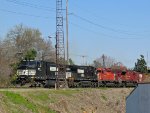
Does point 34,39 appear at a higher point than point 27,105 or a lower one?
higher

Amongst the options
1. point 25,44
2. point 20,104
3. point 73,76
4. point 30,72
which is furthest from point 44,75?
point 25,44

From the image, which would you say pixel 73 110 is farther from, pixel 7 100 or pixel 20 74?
pixel 20 74

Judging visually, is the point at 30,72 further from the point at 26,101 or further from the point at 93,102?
the point at 26,101

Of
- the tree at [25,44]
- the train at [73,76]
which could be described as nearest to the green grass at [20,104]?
the train at [73,76]

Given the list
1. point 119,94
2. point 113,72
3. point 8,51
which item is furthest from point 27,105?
point 8,51

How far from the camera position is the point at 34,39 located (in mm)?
108562

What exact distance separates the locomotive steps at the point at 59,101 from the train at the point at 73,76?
21.2 ft

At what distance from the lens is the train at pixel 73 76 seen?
165ft

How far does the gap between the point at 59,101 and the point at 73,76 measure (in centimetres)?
2132

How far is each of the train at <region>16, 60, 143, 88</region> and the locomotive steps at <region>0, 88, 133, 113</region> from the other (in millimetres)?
6448

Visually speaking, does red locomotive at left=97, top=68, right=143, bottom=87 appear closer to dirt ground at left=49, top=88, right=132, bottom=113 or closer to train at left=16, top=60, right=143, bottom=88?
train at left=16, top=60, right=143, bottom=88

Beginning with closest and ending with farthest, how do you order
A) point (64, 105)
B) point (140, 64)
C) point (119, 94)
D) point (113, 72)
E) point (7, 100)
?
point (7, 100)
point (64, 105)
point (119, 94)
point (113, 72)
point (140, 64)

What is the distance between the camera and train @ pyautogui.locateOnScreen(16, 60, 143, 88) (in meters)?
50.2

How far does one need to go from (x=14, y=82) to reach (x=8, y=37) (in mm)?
56931
